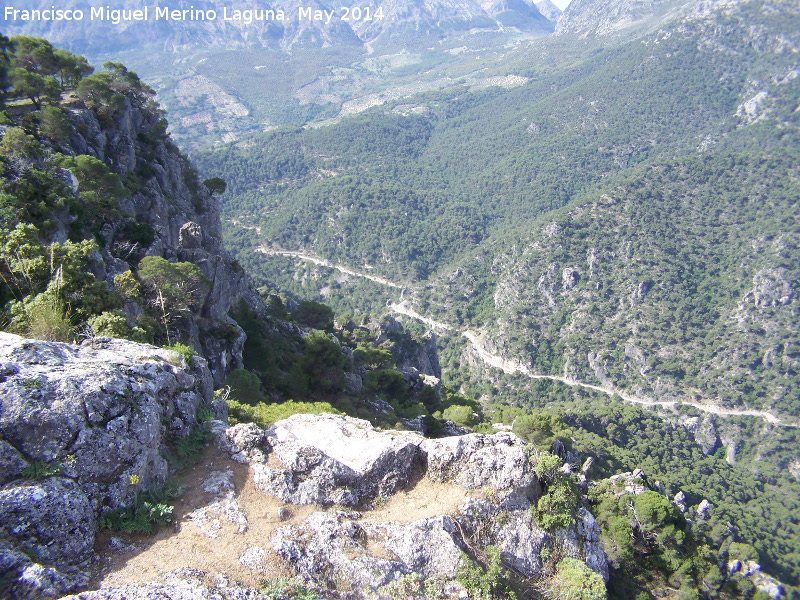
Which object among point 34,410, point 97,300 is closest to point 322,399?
point 97,300

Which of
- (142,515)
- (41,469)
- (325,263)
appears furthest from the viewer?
(325,263)

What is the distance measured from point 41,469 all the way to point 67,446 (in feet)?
2.13

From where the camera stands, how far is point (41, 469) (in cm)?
920

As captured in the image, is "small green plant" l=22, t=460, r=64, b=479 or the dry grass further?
the dry grass

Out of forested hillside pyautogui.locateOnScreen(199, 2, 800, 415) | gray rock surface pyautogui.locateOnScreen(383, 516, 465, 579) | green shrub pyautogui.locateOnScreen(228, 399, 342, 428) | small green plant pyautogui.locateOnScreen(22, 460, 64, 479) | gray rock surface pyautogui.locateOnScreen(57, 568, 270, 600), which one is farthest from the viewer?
forested hillside pyautogui.locateOnScreen(199, 2, 800, 415)

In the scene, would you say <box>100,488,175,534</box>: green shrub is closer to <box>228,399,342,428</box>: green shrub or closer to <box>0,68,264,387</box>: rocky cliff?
<box>228,399,342,428</box>: green shrub

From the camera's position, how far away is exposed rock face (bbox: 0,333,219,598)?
331 inches

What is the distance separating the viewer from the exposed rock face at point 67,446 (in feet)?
27.6

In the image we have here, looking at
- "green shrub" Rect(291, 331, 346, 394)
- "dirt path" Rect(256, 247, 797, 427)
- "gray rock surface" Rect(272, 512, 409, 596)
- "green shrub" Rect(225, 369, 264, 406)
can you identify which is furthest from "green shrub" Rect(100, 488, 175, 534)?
"dirt path" Rect(256, 247, 797, 427)

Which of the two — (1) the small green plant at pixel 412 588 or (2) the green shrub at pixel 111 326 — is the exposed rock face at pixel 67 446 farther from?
(1) the small green plant at pixel 412 588

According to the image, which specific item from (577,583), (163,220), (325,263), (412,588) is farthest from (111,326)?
(325,263)

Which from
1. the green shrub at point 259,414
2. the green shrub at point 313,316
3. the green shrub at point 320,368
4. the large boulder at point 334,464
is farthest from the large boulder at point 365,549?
the green shrub at point 313,316

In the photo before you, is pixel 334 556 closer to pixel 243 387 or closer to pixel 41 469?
pixel 41 469

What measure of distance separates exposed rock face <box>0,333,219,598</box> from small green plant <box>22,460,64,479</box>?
2 cm
